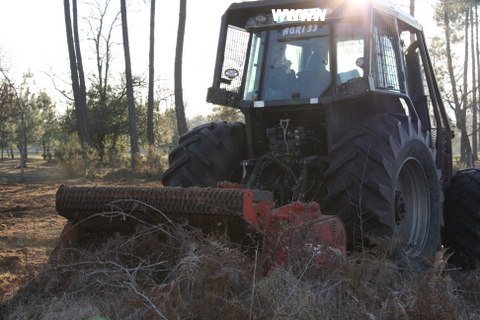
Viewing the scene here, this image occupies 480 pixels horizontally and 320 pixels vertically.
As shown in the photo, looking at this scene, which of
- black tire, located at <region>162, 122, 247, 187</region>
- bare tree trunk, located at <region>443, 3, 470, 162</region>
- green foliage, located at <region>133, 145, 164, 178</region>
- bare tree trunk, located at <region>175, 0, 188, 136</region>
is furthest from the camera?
bare tree trunk, located at <region>443, 3, 470, 162</region>

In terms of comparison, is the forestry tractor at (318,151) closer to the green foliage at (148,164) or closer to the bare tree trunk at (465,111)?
the green foliage at (148,164)

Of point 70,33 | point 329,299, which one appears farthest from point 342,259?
point 70,33

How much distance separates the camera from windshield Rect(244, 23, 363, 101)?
4.75 meters

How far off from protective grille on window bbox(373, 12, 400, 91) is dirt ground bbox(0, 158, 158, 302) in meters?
3.27

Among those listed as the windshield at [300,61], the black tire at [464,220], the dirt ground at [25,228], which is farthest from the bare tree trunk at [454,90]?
the windshield at [300,61]

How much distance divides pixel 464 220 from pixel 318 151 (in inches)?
71.4

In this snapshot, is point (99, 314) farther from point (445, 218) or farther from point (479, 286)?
point (445, 218)

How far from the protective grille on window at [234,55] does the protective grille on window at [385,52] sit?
4.65ft

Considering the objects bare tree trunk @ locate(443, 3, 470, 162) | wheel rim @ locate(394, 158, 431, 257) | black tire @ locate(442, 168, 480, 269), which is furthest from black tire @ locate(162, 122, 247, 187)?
bare tree trunk @ locate(443, 3, 470, 162)

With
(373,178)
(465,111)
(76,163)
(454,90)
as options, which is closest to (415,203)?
(373,178)

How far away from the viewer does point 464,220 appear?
5457 mm

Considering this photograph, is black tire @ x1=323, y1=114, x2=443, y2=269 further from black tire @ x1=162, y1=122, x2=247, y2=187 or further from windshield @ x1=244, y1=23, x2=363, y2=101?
black tire @ x1=162, y1=122, x2=247, y2=187

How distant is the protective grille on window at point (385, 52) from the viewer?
4.75 m

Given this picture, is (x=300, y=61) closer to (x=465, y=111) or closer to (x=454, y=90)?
(x=465, y=111)
